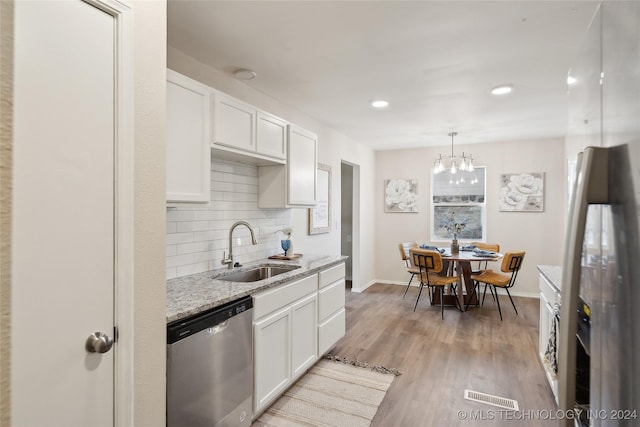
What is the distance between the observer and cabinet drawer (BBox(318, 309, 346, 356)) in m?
2.88

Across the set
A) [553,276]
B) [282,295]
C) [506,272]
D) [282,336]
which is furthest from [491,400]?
[506,272]

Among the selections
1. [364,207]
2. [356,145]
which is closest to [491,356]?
[364,207]

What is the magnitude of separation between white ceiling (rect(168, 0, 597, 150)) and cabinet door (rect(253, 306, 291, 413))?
5.95 ft

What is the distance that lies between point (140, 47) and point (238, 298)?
1.30 m

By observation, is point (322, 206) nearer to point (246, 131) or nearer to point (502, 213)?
point (246, 131)

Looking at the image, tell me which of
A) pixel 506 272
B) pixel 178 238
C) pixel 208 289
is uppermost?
pixel 178 238

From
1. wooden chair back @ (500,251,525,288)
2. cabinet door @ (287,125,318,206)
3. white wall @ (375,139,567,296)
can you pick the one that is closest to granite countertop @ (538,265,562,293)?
wooden chair back @ (500,251,525,288)

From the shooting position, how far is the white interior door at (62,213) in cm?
92

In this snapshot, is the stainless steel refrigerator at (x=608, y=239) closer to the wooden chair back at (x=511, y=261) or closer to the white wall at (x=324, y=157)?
the white wall at (x=324, y=157)

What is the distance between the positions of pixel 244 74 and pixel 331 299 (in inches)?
80.4

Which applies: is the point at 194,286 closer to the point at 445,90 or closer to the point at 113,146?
the point at 113,146

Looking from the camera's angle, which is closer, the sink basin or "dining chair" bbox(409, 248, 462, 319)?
the sink basin

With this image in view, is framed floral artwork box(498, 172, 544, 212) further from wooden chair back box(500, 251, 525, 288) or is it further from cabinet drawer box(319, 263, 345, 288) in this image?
cabinet drawer box(319, 263, 345, 288)

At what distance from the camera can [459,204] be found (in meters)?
5.74
